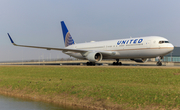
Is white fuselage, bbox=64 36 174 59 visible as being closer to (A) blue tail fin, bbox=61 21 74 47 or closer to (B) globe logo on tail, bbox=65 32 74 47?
(B) globe logo on tail, bbox=65 32 74 47

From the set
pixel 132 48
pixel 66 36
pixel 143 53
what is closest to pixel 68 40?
pixel 66 36

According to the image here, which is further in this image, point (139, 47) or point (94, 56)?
point (94, 56)

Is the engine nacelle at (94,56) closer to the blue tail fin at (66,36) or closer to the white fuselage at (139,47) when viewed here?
the white fuselage at (139,47)

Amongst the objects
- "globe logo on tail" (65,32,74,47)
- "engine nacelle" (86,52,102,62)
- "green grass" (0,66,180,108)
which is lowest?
"green grass" (0,66,180,108)

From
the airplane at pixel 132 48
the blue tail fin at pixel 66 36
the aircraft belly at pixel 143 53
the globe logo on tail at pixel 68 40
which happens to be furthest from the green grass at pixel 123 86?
the blue tail fin at pixel 66 36

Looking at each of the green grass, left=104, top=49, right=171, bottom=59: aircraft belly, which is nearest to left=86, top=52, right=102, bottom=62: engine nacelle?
left=104, top=49, right=171, bottom=59: aircraft belly

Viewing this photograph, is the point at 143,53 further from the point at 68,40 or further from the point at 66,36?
the point at 66,36

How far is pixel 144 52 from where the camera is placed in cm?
3000

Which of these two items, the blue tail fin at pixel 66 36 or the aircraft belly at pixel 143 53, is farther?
the blue tail fin at pixel 66 36

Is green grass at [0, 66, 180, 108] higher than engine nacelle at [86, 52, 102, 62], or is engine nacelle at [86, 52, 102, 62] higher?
engine nacelle at [86, 52, 102, 62]

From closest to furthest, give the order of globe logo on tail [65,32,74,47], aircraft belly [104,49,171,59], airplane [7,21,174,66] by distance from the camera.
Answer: aircraft belly [104,49,171,59] → airplane [7,21,174,66] → globe logo on tail [65,32,74,47]

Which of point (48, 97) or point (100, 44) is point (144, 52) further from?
point (48, 97)

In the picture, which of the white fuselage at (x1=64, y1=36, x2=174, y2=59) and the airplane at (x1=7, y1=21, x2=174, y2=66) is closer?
the white fuselage at (x1=64, y1=36, x2=174, y2=59)

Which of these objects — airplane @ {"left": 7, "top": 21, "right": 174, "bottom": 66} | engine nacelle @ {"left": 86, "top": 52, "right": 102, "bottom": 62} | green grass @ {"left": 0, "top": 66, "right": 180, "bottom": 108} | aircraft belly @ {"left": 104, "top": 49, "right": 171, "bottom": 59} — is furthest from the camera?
engine nacelle @ {"left": 86, "top": 52, "right": 102, "bottom": 62}
